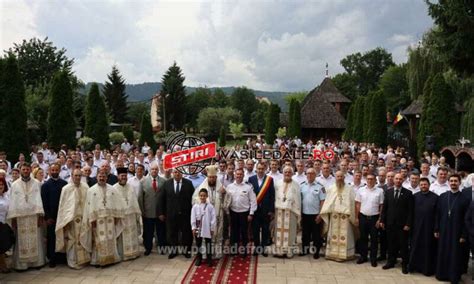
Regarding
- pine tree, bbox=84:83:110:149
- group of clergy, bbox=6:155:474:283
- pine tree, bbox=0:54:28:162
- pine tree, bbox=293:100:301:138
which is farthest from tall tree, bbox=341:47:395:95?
group of clergy, bbox=6:155:474:283

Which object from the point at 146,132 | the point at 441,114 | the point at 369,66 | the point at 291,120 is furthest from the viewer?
the point at 369,66

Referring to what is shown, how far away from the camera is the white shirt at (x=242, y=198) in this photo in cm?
802

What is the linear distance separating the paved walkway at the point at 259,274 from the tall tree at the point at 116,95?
181 ft

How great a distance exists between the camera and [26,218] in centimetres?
714

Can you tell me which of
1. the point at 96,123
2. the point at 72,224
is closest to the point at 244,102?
the point at 96,123

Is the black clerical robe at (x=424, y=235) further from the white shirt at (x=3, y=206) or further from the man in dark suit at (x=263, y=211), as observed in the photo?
the white shirt at (x=3, y=206)

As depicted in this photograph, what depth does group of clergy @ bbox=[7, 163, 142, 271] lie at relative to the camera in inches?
281

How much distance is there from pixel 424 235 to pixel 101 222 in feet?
18.8

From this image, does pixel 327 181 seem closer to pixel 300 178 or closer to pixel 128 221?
pixel 300 178

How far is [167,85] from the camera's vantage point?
58.7m

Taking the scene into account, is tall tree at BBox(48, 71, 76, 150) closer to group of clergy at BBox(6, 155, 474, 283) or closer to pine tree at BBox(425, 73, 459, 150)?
group of clergy at BBox(6, 155, 474, 283)

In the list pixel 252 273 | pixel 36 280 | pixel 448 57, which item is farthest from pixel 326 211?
pixel 448 57

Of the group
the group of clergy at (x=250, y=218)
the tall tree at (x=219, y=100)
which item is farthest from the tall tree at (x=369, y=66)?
the group of clergy at (x=250, y=218)

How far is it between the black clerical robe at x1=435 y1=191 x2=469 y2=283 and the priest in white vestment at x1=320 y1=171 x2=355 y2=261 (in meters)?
1.53
